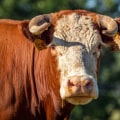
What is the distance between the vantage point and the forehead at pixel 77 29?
9.85 meters

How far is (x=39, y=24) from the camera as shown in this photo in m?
10.2

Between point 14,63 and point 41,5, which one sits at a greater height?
point 41,5

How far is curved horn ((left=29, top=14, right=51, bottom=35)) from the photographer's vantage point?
10133mm

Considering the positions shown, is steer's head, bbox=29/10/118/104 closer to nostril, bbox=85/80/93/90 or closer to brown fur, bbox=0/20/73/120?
nostril, bbox=85/80/93/90

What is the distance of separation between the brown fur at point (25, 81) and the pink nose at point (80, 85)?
96 cm

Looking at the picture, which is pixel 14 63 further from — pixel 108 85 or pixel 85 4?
pixel 108 85

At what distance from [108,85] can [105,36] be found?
105ft

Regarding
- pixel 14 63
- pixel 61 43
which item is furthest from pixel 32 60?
pixel 61 43

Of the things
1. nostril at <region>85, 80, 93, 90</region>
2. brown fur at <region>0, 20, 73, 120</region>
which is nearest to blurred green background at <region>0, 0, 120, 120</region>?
brown fur at <region>0, 20, 73, 120</region>

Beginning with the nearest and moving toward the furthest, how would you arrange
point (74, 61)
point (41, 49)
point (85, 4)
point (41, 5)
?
point (74, 61) → point (41, 49) → point (41, 5) → point (85, 4)

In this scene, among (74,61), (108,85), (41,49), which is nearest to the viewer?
(74,61)

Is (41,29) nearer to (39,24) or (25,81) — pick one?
(39,24)

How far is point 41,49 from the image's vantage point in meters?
10.3

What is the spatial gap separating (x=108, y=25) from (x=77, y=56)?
2.75ft
